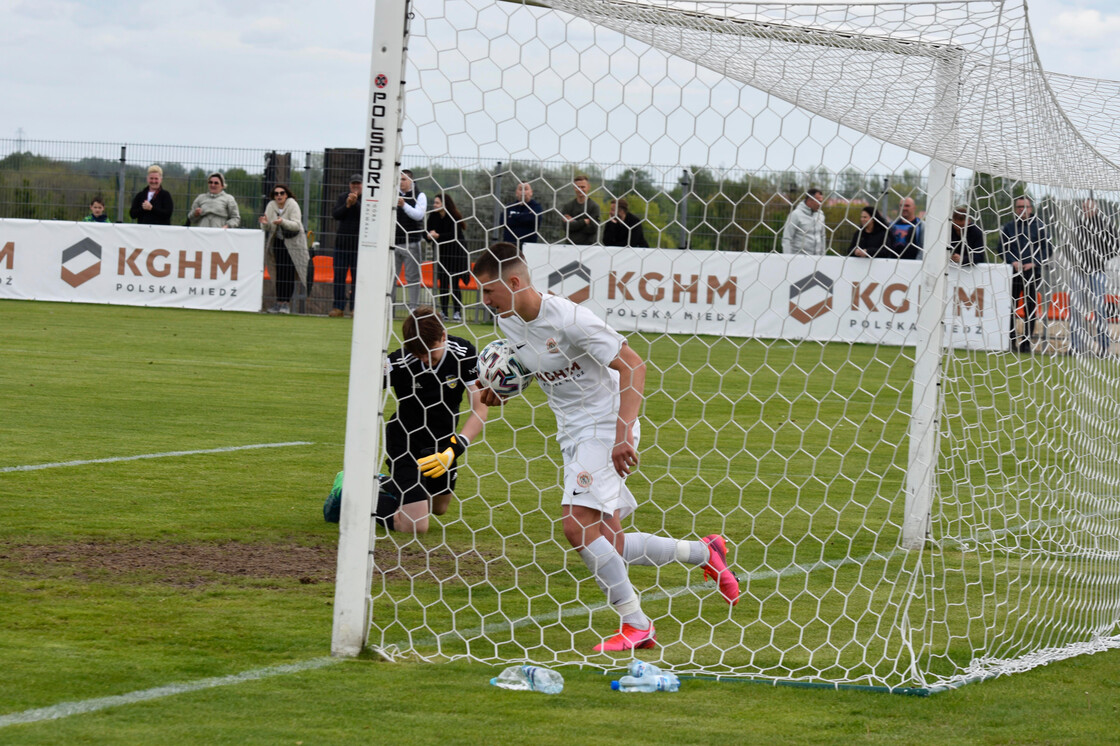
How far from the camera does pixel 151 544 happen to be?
5.86 metres

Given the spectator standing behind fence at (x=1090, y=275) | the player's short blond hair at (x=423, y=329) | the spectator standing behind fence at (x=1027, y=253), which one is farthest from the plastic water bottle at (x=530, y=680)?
the spectator standing behind fence at (x=1090, y=275)

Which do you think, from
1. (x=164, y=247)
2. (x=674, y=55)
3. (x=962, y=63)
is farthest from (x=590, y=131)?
(x=164, y=247)

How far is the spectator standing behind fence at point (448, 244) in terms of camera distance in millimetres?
5676

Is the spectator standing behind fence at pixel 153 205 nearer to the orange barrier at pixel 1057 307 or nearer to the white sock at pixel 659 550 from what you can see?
the orange barrier at pixel 1057 307

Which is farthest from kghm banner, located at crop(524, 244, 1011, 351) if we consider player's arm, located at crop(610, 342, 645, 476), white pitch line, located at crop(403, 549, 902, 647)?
player's arm, located at crop(610, 342, 645, 476)

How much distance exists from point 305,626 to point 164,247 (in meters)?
16.6

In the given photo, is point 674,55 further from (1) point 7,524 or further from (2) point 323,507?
(1) point 7,524

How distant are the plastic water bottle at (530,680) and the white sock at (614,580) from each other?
2.19 ft

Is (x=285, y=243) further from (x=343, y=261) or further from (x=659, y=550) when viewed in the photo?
(x=659, y=550)

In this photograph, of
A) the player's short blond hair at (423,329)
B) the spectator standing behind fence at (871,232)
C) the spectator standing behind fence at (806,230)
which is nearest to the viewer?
the player's short blond hair at (423,329)

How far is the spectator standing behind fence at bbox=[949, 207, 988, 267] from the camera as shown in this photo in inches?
228

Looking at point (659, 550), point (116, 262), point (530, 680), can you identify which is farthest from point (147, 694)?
point (116, 262)

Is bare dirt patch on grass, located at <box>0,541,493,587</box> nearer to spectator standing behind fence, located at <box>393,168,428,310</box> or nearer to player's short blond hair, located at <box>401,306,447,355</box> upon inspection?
player's short blond hair, located at <box>401,306,447,355</box>

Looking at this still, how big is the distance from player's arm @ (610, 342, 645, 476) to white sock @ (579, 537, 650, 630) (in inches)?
11.7
